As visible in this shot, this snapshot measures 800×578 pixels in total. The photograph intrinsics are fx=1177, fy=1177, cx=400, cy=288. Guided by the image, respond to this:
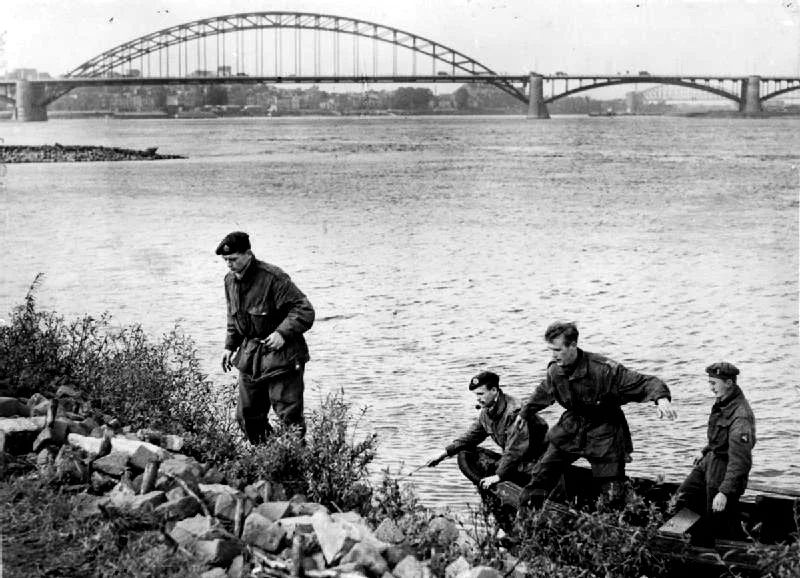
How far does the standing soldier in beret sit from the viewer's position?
29.2 feet

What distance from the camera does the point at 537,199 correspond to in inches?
1623

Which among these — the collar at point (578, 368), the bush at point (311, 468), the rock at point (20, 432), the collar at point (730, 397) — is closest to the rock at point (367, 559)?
the bush at point (311, 468)

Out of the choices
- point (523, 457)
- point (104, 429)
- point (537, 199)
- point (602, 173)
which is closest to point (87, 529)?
point (104, 429)

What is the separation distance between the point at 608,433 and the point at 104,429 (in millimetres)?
3693

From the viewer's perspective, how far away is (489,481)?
8.47 meters

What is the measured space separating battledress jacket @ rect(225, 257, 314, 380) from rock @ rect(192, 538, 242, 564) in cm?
280

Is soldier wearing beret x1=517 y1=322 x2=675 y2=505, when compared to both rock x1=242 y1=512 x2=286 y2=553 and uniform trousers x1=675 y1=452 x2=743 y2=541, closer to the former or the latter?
uniform trousers x1=675 y1=452 x2=743 y2=541

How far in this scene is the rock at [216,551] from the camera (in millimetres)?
6195

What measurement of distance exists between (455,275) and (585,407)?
15.7 m

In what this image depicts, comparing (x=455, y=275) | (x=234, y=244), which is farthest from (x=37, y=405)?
(x=455, y=275)

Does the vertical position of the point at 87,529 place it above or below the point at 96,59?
below

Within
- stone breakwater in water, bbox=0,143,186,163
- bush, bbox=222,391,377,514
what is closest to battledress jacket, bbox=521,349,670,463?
bush, bbox=222,391,377,514

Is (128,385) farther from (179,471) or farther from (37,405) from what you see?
(179,471)

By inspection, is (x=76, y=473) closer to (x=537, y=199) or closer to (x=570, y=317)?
(x=570, y=317)
